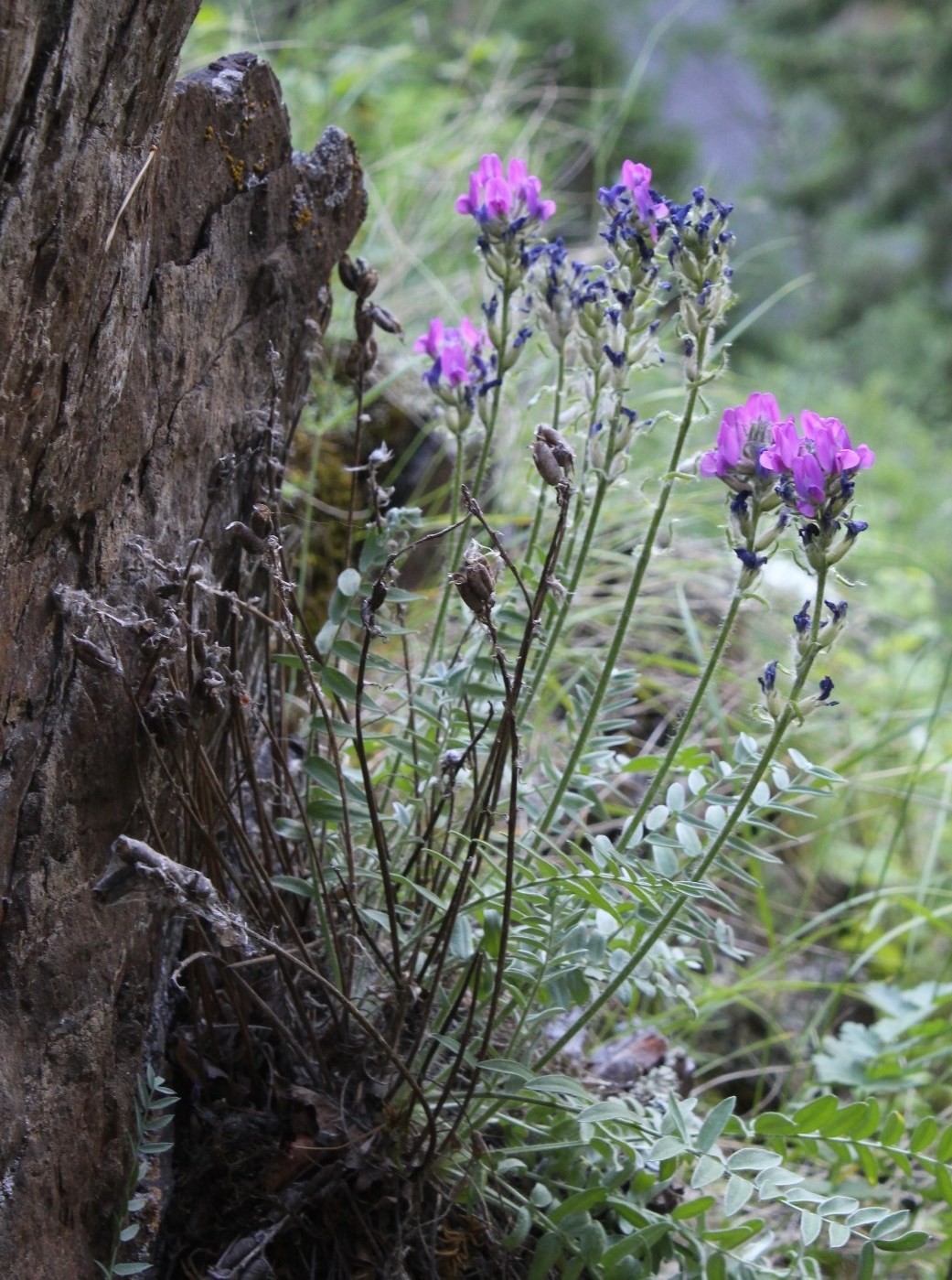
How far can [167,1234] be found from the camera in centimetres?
112

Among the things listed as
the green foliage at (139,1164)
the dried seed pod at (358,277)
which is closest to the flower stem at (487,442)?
the dried seed pod at (358,277)

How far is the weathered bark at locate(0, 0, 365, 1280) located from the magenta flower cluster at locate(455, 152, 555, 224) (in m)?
0.17

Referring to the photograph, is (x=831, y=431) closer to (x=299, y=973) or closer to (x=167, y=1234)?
(x=299, y=973)

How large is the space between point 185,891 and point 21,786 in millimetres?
181

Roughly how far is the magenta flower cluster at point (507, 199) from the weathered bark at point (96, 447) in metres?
0.17

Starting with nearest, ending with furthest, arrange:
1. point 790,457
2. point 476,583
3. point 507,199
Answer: point 476,583 → point 790,457 → point 507,199

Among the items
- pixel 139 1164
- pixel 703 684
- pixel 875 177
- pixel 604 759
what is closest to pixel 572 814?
pixel 604 759

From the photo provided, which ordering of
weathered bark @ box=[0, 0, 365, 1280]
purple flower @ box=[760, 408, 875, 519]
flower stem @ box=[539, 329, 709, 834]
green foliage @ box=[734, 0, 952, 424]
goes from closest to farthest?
weathered bark @ box=[0, 0, 365, 1280] → purple flower @ box=[760, 408, 875, 519] → flower stem @ box=[539, 329, 709, 834] → green foliage @ box=[734, 0, 952, 424]

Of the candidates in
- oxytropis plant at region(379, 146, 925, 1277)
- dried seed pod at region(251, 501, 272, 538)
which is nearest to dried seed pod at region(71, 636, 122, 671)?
dried seed pod at region(251, 501, 272, 538)

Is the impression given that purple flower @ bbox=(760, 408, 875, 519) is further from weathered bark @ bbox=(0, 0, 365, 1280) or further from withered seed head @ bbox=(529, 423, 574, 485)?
weathered bark @ bbox=(0, 0, 365, 1280)

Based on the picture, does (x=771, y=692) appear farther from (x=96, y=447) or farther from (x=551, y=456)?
(x=96, y=447)

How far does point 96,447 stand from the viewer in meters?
0.93

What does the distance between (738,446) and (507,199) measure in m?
0.36

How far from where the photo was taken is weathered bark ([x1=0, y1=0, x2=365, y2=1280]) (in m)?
0.82
